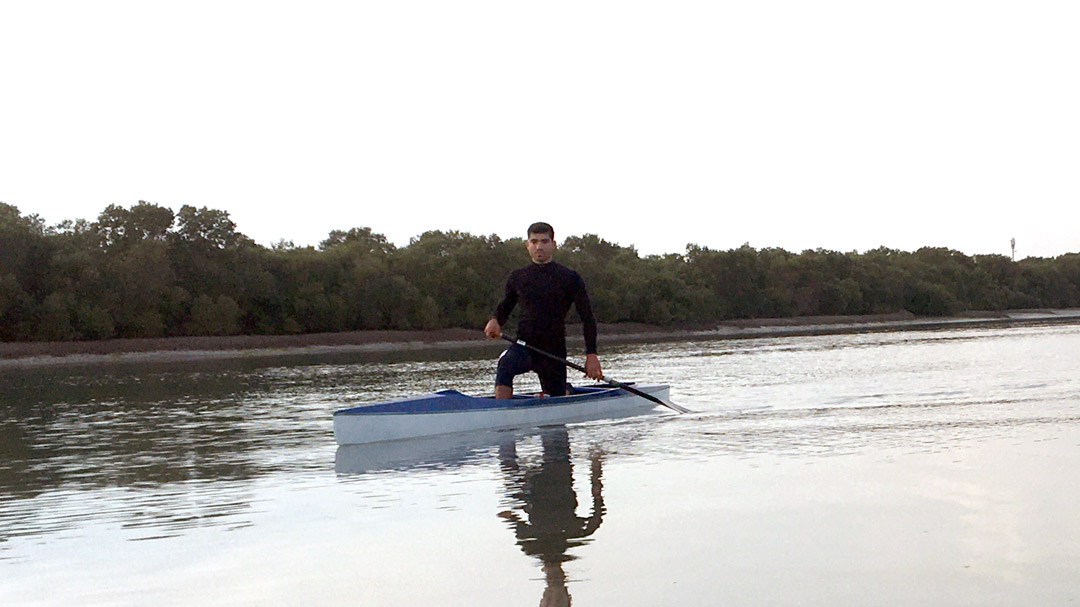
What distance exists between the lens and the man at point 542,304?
13.4 meters

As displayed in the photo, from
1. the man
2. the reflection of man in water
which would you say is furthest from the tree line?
the reflection of man in water

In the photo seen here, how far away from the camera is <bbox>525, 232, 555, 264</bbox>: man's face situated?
13.2m

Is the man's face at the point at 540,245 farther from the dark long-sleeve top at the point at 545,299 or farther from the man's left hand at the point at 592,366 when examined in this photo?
the man's left hand at the point at 592,366

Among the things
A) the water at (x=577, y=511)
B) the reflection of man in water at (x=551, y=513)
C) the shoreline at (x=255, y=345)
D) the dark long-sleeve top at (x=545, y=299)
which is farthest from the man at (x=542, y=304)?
the shoreline at (x=255, y=345)

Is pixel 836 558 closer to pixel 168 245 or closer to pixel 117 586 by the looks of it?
pixel 117 586

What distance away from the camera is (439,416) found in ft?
48.1

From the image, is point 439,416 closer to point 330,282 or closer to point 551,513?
point 551,513

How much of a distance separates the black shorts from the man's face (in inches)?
57.2

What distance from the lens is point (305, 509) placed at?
9070 millimetres

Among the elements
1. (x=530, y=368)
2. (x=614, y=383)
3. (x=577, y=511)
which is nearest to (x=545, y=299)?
(x=530, y=368)

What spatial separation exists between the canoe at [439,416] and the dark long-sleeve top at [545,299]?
1.21m

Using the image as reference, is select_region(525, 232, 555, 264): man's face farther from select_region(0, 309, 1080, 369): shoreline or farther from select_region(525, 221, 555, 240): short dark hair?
select_region(0, 309, 1080, 369): shoreline

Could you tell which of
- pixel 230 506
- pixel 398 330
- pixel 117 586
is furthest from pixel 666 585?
pixel 398 330

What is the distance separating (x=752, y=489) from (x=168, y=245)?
2808 inches
